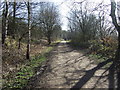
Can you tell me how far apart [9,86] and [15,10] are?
51.6ft

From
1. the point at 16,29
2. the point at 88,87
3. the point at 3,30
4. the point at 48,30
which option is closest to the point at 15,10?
the point at 16,29

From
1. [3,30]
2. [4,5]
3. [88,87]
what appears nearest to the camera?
[88,87]

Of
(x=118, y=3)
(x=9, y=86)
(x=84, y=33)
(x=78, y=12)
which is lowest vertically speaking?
(x=9, y=86)

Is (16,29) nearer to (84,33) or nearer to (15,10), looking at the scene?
(15,10)

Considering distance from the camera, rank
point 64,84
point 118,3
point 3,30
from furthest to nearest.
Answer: point 3,30
point 118,3
point 64,84

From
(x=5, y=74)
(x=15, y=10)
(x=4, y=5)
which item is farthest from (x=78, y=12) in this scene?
(x=5, y=74)

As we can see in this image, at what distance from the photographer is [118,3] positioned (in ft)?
38.4

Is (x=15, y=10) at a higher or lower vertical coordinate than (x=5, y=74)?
higher

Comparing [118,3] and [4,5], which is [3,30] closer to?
[4,5]

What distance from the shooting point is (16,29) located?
1848cm

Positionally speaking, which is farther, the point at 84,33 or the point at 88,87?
the point at 84,33

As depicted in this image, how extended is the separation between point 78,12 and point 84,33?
23.0 ft

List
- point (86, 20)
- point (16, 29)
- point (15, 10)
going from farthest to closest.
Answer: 1. point (86, 20)
2. point (15, 10)
3. point (16, 29)

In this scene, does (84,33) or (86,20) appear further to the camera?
(86,20)
